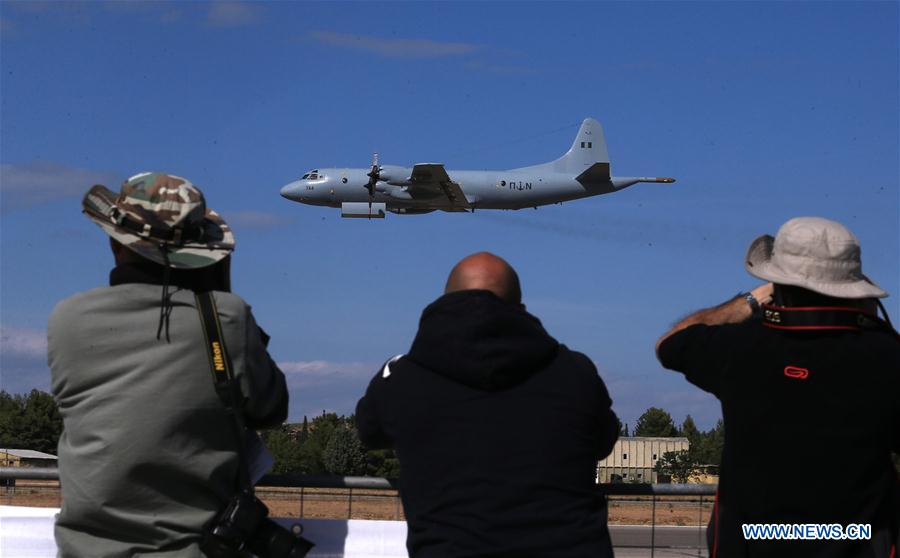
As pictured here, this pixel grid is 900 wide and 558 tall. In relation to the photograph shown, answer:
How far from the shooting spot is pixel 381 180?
198ft

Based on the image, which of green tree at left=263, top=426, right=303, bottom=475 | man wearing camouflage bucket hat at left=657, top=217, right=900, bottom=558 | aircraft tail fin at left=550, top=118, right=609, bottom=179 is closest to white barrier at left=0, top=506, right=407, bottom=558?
man wearing camouflage bucket hat at left=657, top=217, right=900, bottom=558

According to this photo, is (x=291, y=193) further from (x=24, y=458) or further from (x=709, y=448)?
(x=709, y=448)

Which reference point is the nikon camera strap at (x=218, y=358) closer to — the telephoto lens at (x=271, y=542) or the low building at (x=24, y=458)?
the telephoto lens at (x=271, y=542)

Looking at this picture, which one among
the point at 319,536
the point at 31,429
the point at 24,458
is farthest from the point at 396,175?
the point at 319,536

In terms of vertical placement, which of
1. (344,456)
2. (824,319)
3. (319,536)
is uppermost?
(824,319)

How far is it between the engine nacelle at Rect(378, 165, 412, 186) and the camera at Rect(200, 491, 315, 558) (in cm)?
5645

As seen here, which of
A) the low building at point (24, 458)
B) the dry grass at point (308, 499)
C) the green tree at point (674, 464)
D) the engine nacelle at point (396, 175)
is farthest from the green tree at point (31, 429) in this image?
the dry grass at point (308, 499)

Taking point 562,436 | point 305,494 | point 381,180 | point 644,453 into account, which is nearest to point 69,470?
point 562,436

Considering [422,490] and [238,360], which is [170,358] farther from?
[422,490]

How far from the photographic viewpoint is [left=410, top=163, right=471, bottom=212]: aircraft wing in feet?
196

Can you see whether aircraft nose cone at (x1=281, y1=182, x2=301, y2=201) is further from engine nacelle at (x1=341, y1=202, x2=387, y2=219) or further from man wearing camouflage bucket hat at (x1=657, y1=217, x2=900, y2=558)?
man wearing camouflage bucket hat at (x1=657, y1=217, x2=900, y2=558)

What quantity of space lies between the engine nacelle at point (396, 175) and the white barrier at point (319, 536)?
181 feet

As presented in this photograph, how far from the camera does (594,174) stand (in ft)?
218

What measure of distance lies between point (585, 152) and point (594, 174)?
8.34 m
